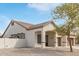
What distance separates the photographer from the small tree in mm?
13930

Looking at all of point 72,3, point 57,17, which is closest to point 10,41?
point 57,17

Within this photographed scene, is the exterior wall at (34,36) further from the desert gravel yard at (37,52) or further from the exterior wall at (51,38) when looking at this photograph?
the exterior wall at (51,38)

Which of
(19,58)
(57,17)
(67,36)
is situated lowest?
(19,58)

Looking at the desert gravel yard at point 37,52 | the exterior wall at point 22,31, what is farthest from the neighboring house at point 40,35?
the desert gravel yard at point 37,52

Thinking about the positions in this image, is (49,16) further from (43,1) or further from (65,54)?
(65,54)

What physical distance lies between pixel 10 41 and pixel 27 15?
1.75m

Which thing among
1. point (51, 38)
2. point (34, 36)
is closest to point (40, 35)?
point (34, 36)

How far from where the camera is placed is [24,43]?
14.7m

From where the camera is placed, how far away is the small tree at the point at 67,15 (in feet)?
45.7

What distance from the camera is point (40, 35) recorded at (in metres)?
14.6

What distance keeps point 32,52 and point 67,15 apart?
2348 mm

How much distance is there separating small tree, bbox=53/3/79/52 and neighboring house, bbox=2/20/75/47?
0.36m

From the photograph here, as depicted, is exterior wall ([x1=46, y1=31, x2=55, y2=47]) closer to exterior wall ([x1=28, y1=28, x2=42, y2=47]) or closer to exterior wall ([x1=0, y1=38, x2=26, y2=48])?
exterior wall ([x1=28, y1=28, x2=42, y2=47])

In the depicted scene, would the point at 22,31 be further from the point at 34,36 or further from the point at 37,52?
the point at 37,52
